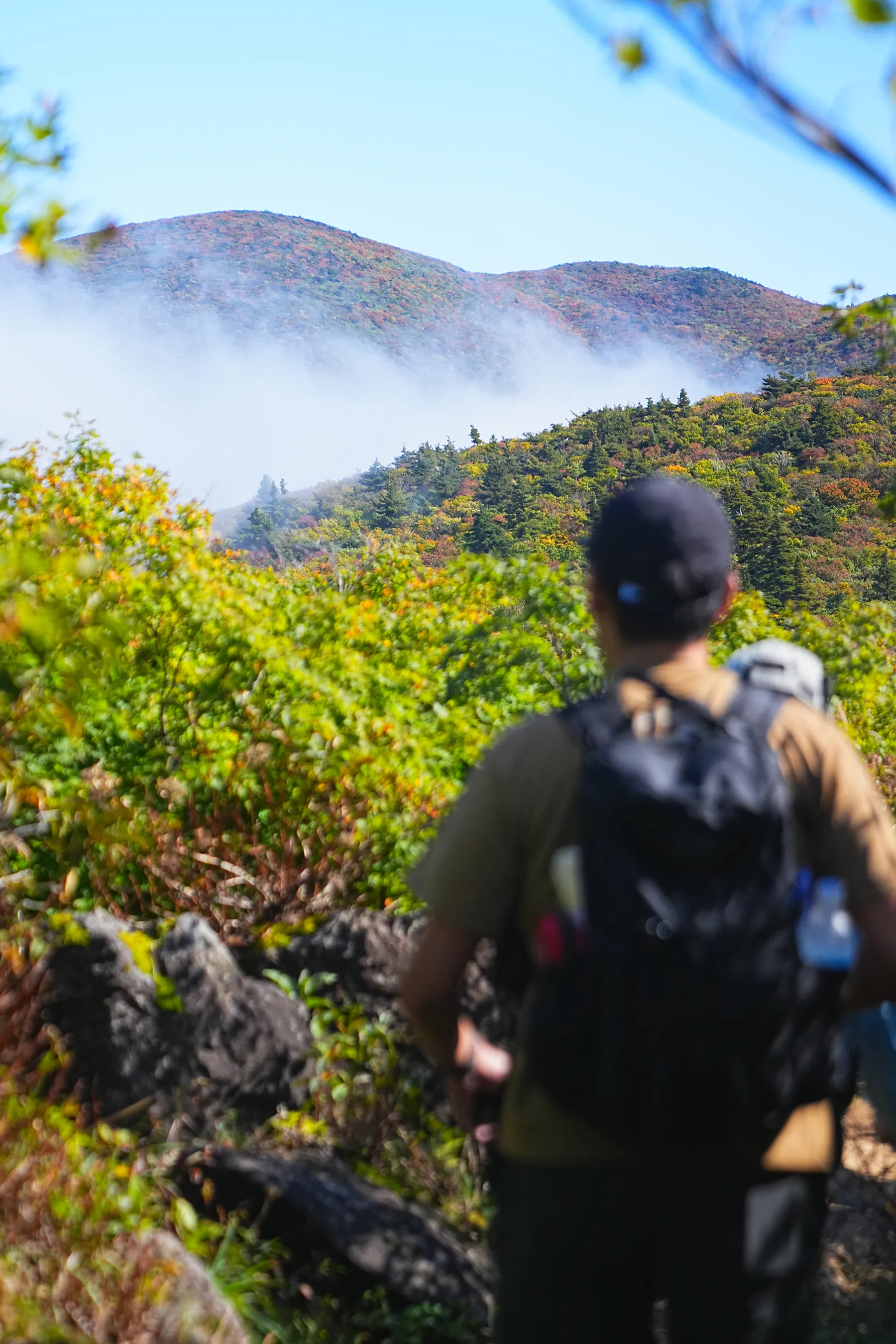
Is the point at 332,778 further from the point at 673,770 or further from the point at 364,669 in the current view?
the point at 673,770

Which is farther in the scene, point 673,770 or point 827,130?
point 673,770

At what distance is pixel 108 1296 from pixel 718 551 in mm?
1719

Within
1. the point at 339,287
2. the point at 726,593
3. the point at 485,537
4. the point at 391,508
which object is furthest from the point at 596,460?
the point at 339,287

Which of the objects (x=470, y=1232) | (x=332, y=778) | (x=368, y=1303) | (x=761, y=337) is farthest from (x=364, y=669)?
(x=761, y=337)

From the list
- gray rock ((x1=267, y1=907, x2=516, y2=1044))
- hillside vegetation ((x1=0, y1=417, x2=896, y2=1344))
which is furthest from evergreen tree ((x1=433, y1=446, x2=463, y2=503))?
gray rock ((x1=267, y1=907, x2=516, y2=1044))

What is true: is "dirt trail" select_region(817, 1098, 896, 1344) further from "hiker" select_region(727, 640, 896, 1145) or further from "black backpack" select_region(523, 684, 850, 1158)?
"black backpack" select_region(523, 684, 850, 1158)

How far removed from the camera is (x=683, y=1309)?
130 centimetres

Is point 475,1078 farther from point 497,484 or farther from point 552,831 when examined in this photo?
point 497,484

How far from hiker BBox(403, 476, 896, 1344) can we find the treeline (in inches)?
954

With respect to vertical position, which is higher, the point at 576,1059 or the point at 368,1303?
the point at 576,1059

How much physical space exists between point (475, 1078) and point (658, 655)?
0.58 meters

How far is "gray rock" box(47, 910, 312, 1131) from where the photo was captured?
10.4 feet

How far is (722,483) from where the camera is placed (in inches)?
1283

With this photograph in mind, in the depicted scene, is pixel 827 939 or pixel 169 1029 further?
pixel 169 1029
